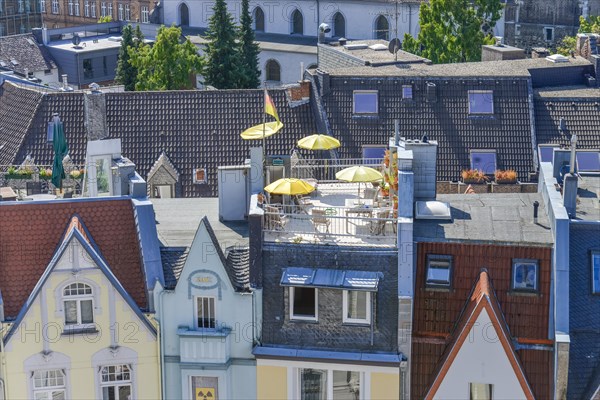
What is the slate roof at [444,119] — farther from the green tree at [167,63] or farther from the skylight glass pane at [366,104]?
the green tree at [167,63]

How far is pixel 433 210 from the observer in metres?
37.5

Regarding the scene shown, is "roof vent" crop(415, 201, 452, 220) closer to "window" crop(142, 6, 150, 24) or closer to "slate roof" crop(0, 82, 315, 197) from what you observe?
"slate roof" crop(0, 82, 315, 197)

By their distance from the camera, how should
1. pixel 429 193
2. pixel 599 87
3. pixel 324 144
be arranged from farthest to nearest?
pixel 599 87 → pixel 324 144 → pixel 429 193

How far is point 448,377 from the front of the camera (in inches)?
1363

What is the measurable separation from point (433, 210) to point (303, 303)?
5.05 metres

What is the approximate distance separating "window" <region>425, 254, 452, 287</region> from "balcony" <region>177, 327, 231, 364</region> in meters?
5.92

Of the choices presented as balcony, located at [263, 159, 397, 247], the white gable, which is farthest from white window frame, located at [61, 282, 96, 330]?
the white gable

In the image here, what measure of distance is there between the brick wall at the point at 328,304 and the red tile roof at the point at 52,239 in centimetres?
375

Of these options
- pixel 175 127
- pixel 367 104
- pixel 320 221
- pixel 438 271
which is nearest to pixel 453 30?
pixel 367 104

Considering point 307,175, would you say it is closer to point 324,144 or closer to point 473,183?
point 324,144

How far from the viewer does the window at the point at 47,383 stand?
1407 inches

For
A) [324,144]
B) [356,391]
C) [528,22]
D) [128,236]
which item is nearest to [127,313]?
[128,236]

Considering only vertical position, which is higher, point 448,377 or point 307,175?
point 307,175

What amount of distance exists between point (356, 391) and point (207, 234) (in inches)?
240
